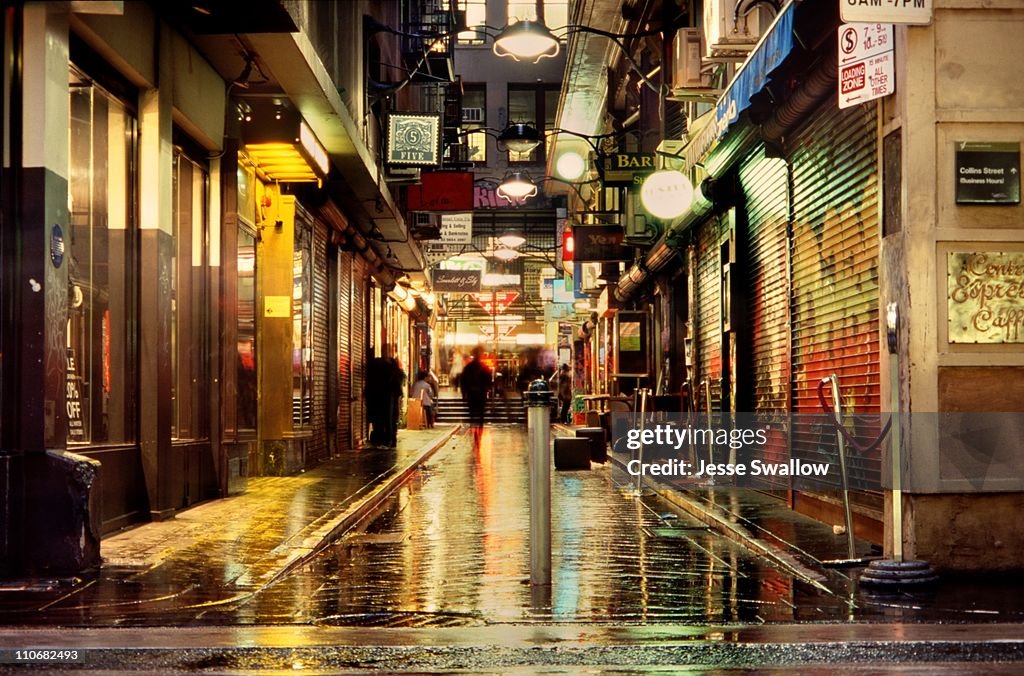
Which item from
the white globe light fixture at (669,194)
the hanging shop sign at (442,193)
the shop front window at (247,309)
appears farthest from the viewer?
the hanging shop sign at (442,193)

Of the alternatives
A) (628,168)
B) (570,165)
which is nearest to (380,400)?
(628,168)

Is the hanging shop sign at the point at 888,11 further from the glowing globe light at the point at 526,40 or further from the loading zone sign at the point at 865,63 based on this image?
the glowing globe light at the point at 526,40

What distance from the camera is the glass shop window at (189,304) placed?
47.0 feet

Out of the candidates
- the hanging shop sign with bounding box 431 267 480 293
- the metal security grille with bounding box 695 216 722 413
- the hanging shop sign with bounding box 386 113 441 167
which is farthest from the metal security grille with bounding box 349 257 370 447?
the hanging shop sign with bounding box 431 267 480 293

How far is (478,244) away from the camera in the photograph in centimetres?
6125

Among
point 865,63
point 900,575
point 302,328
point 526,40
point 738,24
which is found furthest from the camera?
point 302,328

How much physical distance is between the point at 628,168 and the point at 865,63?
49.4 feet

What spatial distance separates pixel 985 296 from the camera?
899 centimetres

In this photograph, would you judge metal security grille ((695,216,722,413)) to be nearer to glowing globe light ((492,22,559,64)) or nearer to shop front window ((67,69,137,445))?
glowing globe light ((492,22,559,64))

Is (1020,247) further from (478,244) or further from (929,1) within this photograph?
(478,244)

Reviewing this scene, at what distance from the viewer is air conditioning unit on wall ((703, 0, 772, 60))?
14.3m

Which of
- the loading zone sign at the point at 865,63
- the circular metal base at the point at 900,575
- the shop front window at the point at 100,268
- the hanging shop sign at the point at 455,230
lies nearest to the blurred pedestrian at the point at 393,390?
the hanging shop sign at the point at 455,230

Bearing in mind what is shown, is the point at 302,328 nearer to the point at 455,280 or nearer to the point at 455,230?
the point at 455,230

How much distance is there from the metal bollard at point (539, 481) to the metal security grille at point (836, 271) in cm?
368
